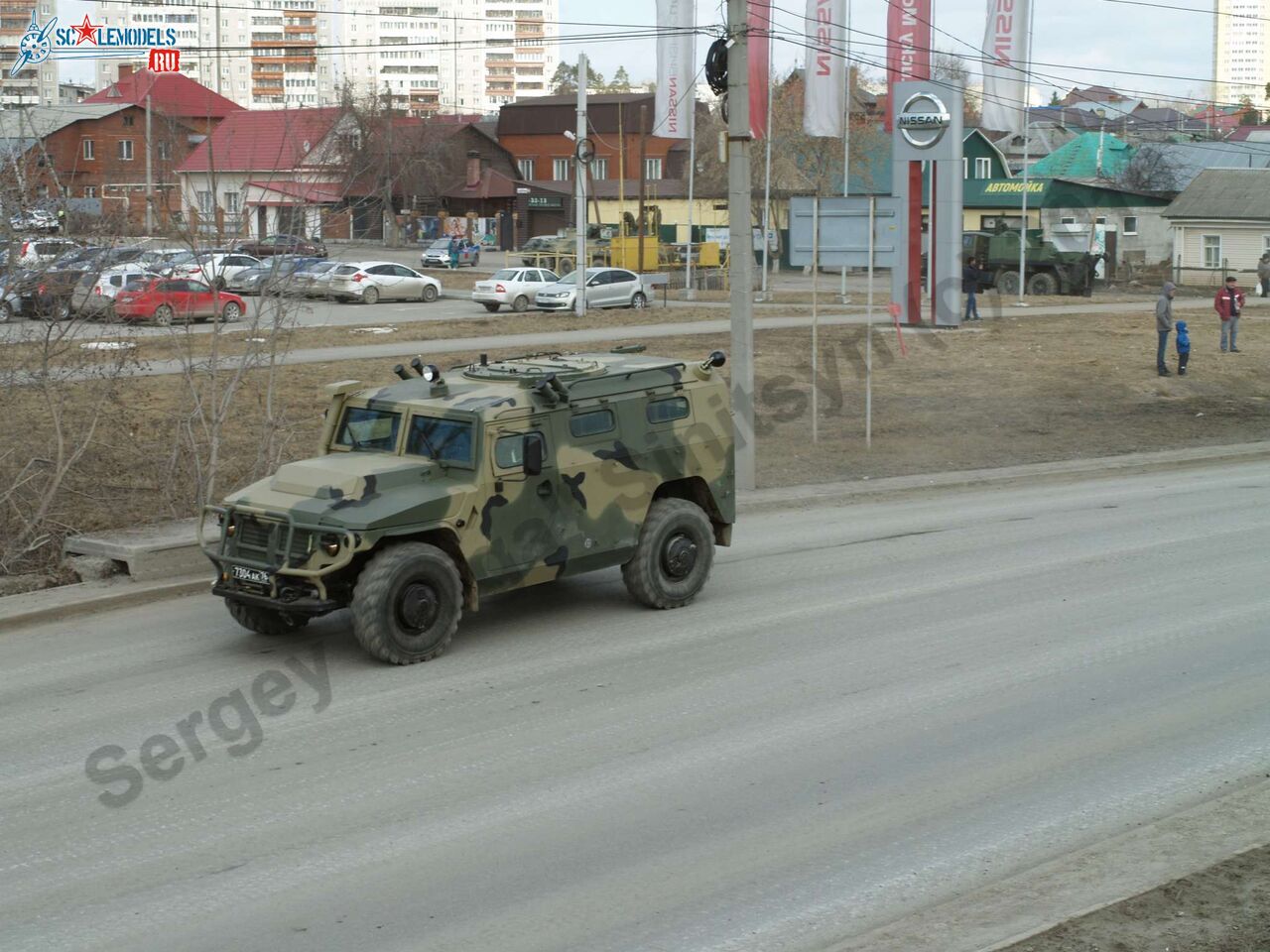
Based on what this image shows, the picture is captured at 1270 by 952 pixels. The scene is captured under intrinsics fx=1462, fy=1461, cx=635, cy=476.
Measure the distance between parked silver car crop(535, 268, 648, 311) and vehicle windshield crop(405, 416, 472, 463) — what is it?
104 ft

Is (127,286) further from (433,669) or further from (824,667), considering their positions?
(824,667)

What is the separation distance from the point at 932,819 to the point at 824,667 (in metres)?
2.75

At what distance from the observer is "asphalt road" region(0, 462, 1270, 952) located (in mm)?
6383

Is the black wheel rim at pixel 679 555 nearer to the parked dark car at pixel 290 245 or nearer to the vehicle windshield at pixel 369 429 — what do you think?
the vehicle windshield at pixel 369 429

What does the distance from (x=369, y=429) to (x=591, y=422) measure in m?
1.66

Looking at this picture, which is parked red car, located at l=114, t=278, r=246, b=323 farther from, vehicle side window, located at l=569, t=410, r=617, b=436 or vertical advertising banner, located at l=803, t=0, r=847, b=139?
vertical advertising banner, located at l=803, t=0, r=847, b=139

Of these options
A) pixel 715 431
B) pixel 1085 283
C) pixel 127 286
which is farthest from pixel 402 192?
→ pixel 715 431

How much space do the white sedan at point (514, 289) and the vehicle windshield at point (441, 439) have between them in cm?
3306

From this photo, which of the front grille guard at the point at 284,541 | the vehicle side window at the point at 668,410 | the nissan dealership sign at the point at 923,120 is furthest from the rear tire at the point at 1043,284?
the front grille guard at the point at 284,541

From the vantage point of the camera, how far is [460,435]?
1036cm

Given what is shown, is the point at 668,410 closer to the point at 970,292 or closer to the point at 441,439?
the point at 441,439

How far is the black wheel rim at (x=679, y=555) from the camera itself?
11.4 meters

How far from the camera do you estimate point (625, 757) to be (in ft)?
27.0

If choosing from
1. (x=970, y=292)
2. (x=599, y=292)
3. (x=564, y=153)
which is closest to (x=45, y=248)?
(x=970, y=292)
